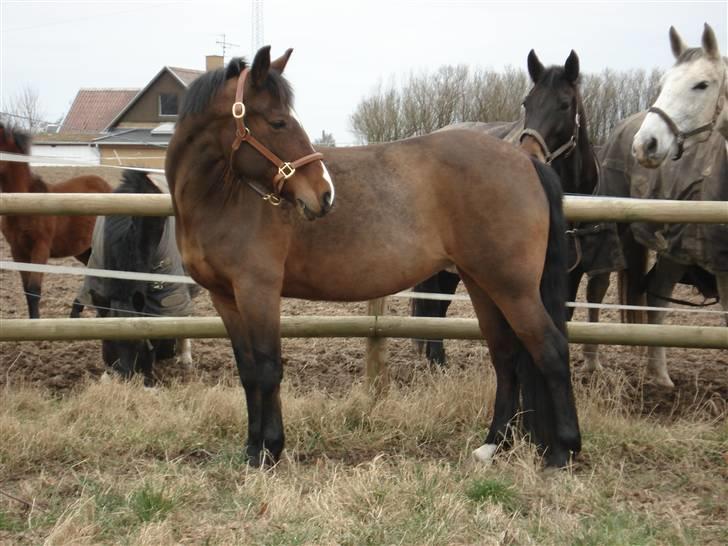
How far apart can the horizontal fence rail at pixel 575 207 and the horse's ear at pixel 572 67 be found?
96 cm

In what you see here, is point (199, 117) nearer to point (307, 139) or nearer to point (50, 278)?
point (307, 139)

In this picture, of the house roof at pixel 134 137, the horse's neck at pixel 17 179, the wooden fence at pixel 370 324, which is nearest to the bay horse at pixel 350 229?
the wooden fence at pixel 370 324

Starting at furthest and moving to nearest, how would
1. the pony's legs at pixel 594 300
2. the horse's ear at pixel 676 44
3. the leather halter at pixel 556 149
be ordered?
the pony's legs at pixel 594 300 < the leather halter at pixel 556 149 < the horse's ear at pixel 676 44

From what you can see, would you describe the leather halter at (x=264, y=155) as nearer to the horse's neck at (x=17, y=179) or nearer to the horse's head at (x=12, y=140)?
the horse's neck at (x=17, y=179)

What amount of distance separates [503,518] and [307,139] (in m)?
1.86

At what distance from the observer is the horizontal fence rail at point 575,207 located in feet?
15.0

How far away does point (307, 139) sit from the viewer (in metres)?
3.84

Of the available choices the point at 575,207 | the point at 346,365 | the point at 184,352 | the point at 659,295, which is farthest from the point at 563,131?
the point at 184,352

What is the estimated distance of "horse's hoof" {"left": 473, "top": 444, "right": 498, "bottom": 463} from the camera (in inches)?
161

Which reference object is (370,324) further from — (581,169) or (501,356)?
(581,169)

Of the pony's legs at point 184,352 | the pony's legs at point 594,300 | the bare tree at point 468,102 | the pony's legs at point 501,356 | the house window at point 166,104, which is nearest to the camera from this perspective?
the pony's legs at point 501,356

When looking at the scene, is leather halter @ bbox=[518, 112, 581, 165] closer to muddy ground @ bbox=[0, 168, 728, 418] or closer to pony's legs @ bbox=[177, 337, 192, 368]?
muddy ground @ bbox=[0, 168, 728, 418]

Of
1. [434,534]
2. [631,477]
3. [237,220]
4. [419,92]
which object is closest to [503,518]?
[434,534]

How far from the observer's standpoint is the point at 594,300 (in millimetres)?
6215
